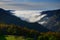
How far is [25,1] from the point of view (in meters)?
1.64

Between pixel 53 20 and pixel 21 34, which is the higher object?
pixel 53 20

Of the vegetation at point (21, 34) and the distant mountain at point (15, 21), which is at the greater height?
the distant mountain at point (15, 21)

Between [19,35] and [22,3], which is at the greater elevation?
[22,3]

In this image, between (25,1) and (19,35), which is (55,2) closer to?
(25,1)

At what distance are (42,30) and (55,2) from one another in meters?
0.31

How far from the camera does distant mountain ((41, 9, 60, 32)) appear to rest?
1604 mm

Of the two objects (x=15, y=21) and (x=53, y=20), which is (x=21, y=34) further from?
(x=53, y=20)

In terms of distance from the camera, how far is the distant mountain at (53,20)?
5.26 feet

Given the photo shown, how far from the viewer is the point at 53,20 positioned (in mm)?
1611

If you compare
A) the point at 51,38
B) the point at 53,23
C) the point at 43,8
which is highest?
the point at 43,8

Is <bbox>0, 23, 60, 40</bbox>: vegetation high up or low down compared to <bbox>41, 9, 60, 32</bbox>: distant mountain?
down

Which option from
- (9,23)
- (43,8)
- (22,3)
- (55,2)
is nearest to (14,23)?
(9,23)

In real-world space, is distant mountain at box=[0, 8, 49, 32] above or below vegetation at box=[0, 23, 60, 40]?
above

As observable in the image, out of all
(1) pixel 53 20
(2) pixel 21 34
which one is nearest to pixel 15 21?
(2) pixel 21 34
